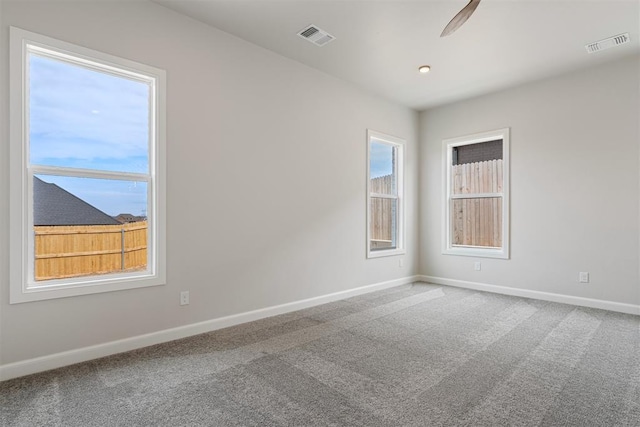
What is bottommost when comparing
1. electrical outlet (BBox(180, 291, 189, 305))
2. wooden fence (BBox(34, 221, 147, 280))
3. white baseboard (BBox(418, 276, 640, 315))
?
white baseboard (BBox(418, 276, 640, 315))

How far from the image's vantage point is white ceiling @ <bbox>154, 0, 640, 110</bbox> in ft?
9.40

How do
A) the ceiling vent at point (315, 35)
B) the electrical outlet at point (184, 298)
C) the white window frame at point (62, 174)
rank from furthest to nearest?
the ceiling vent at point (315, 35), the electrical outlet at point (184, 298), the white window frame at point (62, 174)

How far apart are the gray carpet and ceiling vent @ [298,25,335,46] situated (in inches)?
113

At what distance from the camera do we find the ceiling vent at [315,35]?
3223 mm

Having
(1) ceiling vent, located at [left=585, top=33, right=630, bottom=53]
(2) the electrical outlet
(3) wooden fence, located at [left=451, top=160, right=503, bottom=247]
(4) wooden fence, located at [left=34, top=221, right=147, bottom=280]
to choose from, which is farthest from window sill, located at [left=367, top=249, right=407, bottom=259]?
(1) ceiling vent, located at [left=585, top=33, right=630, bottom=53]

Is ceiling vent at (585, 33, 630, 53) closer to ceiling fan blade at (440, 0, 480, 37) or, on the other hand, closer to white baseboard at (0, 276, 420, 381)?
ceiling fan blade at (440, 0, 480, 37)

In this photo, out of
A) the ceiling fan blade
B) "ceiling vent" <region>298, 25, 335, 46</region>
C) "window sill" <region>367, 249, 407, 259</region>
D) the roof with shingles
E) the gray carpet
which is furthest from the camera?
"window sill" <region>367, 249, 407, 259</region>

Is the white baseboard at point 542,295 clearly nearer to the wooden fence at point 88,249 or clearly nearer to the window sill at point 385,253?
the window sill at point 385,253

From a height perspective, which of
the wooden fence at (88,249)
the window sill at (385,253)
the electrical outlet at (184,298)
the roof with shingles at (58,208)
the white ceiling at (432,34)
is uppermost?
the white ceiling at (432,34)

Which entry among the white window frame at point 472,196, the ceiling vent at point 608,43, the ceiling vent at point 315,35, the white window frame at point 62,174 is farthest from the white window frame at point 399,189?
the white window frame at point 62,174

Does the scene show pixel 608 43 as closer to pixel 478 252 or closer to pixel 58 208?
pixel 478 252

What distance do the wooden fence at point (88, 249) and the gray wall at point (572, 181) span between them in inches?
174

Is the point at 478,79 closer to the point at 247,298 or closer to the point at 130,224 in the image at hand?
the point at 247,298

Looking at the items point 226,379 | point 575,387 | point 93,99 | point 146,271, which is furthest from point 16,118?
point 575,387
